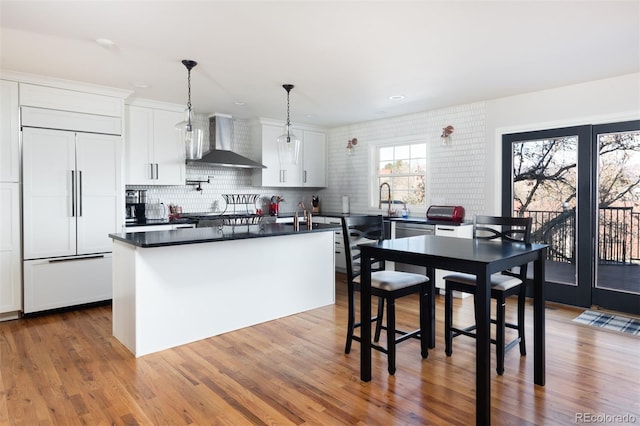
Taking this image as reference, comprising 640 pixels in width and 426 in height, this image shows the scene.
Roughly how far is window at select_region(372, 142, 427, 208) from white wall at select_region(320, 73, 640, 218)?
0.52 ft

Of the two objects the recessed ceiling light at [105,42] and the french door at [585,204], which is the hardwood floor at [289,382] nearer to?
the french door at [585,204]

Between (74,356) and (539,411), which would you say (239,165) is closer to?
(74,356)

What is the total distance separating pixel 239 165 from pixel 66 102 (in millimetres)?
2162

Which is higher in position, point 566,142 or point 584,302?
point 566,142

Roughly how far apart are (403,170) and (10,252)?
194 inches

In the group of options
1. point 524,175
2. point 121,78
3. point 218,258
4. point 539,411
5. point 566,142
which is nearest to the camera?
point 539,411

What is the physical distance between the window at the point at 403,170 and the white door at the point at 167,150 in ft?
9.81

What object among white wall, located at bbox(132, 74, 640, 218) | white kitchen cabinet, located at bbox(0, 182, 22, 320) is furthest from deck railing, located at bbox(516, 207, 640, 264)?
white kitchen cabinet, located at bbox(0, 182, 22, 320)

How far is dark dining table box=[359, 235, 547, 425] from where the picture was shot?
2064 millimetres

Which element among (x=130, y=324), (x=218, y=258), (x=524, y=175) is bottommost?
(x=130, y=324)

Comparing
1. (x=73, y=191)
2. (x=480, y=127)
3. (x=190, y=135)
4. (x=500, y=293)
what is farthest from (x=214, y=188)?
(x=500, y=293)

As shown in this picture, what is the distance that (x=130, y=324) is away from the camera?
123 inches

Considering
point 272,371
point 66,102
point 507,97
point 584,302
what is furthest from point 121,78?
point 584,302

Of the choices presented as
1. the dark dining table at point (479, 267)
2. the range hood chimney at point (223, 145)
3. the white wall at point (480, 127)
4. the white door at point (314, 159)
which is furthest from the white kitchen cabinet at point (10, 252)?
the white wall at point (480, 127)
